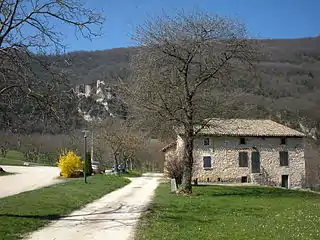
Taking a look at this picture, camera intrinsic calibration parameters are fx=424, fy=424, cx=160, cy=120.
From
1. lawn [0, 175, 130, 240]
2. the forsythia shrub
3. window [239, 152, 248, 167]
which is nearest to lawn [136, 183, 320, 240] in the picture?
lawn [0, 175, 130, 240]

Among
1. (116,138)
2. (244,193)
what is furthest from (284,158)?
(244,193)

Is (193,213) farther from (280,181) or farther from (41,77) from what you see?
(280,181)

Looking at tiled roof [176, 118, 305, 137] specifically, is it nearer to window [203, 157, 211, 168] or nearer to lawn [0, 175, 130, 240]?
window [203, 157, 211, 168]

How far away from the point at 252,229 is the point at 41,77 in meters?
8.09

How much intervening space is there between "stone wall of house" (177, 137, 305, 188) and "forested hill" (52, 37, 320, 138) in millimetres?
5620

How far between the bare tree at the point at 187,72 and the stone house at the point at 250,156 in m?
18.5

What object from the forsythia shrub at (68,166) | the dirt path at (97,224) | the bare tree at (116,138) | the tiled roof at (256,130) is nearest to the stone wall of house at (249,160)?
the tiled roof at (256,130)

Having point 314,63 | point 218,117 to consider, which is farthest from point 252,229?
point 314,63

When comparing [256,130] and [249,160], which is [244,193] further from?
[256,130]

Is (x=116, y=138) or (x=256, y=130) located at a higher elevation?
(x=256, y=130)

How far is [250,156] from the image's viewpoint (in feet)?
151

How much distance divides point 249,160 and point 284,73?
73022 mm

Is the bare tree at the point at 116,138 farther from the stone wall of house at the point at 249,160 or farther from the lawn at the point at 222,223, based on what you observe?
the lawn at the point at 222,223

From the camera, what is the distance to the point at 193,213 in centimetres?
1609
